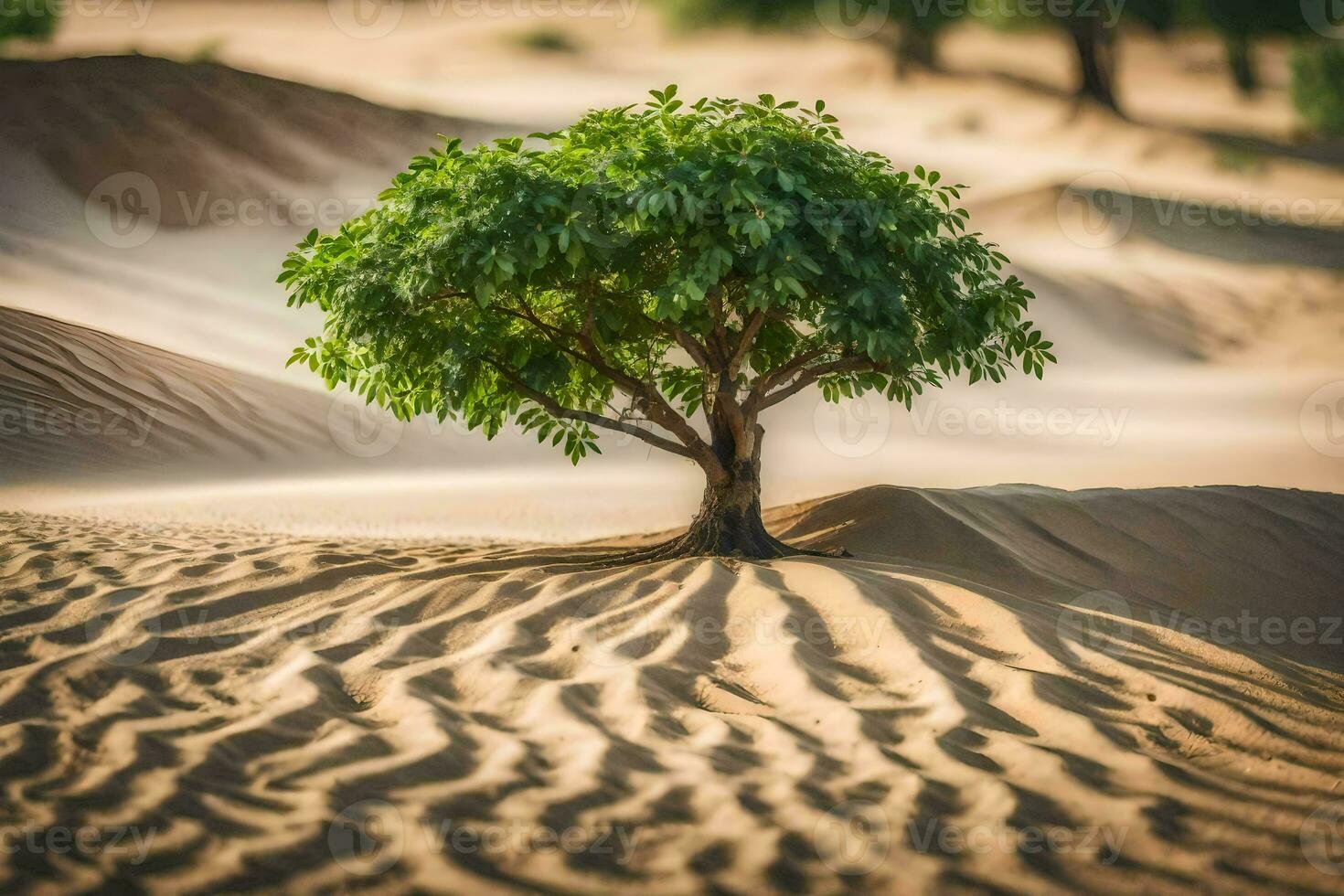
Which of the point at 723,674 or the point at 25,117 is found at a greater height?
the point at 25,117

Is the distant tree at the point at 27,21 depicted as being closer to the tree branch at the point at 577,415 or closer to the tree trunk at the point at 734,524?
the tree branch at the point at 577,415

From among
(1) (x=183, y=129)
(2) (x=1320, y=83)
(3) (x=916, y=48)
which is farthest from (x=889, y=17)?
(1) (x=183, y=129)

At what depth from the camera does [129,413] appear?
12.3 metres

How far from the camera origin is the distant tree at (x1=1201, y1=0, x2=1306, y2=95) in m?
18.2

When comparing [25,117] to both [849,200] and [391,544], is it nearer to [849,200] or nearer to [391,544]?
[391,544]

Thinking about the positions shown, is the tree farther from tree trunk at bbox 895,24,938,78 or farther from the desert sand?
tree trunk at bbox 895,24,938,78

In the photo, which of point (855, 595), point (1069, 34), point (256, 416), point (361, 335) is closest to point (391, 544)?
point (361, 335)

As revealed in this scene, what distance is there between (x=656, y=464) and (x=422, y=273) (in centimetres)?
1097

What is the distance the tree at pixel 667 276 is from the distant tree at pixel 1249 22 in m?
16.0

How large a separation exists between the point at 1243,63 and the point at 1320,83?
4.36ft

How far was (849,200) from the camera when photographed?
4.79 meters

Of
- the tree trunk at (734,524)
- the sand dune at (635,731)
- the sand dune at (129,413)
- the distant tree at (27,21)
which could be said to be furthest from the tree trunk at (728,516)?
the distant tree at (27,21)

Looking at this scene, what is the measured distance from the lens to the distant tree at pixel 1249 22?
18156 mm

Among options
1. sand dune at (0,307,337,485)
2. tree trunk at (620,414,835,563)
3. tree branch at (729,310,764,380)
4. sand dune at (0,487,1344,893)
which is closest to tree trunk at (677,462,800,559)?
tree trunk at (620,414,835,563)
